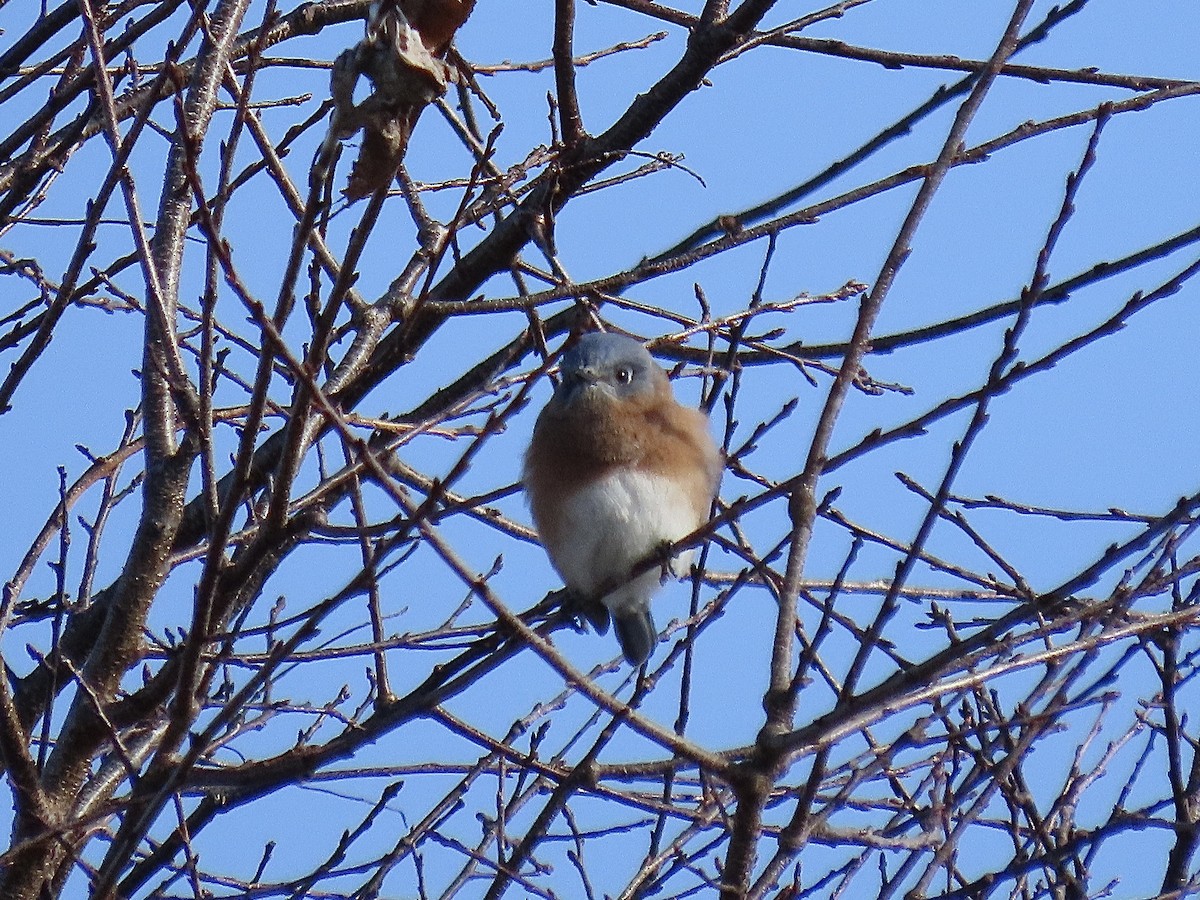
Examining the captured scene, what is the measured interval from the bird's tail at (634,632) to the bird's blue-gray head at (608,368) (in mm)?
749

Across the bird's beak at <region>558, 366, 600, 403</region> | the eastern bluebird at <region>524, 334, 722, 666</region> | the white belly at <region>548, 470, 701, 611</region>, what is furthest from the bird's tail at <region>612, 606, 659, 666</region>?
the bird's beak at <region>558, 366, 600, 403</region>

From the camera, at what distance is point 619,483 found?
4379mm

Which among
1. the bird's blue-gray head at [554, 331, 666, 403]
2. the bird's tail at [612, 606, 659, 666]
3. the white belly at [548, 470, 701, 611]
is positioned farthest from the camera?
the bird's tail at [612, 606, 659, 666]

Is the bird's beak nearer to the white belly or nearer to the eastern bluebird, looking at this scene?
the eastern bluebird

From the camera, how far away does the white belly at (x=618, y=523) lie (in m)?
4.35

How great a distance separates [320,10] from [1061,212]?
2816 mm

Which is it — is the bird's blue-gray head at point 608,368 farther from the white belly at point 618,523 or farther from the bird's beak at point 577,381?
the white belly at point 618,523

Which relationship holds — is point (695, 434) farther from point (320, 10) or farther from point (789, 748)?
point (789, 748)

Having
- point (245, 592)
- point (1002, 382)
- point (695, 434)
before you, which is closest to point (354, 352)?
point (245, 592)

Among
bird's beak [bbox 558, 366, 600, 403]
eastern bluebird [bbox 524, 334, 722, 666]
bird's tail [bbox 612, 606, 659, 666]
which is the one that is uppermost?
bird's beak [bbox 558, 366, 600, 403]

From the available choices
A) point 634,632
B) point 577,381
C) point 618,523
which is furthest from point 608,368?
point 634,632

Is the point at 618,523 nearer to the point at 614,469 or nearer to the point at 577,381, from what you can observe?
the point at 614,469

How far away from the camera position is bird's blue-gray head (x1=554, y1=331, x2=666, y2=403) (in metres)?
4.50

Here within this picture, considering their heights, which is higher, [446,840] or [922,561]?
[922,561]
